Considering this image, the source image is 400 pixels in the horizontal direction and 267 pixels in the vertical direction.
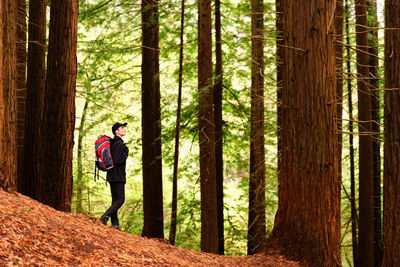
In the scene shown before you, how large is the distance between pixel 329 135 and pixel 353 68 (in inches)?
459

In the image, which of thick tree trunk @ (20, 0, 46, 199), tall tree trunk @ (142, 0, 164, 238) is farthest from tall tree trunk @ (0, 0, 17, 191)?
tall tree trunk @ (142, 0, 164, 238)

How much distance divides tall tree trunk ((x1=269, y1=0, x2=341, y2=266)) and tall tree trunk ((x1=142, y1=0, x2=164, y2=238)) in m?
5.40

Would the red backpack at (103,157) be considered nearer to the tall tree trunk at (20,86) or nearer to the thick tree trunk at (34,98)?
the thick tree trunk at (34,98)

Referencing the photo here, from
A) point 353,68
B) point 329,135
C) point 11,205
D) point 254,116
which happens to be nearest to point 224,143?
point 254,116

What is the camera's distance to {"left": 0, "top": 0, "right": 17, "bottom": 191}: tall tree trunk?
6.76 meters

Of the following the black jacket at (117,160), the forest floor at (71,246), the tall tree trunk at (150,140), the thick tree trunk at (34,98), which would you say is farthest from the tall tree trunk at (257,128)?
the thick tree trunk at (34,98)

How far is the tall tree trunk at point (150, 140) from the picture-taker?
1184cm

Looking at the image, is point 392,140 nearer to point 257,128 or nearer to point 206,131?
point 206,131

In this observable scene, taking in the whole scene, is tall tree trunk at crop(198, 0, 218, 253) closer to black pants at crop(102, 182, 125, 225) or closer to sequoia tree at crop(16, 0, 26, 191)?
black pants at crop(102, 182, 125, 225)

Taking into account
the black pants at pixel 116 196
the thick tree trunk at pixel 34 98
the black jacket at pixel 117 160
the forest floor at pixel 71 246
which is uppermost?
the thick tree trunk at pixel 34 98

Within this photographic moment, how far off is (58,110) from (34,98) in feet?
11.4

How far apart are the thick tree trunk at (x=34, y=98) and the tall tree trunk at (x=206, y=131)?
4398 mm

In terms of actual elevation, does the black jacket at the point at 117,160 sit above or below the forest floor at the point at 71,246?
above

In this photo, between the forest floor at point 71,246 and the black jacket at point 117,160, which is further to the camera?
A: the black jacket at point 117,160
